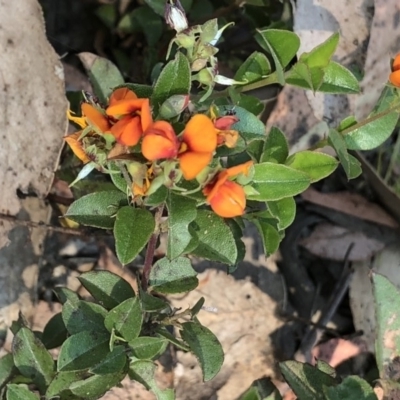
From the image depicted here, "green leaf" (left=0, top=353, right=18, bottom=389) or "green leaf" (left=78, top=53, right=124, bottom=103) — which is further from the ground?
"green leaf" (left=78, top=53, right=124, bottom=103)

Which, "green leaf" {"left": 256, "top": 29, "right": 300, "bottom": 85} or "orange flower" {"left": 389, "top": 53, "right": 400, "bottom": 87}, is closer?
"orange flower" {"left": 389, "top": 53, "right": 400, "bottom": 87}

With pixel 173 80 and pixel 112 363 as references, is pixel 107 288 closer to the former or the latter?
pixel 112 363

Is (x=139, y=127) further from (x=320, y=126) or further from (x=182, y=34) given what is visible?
(x=320, y=126)

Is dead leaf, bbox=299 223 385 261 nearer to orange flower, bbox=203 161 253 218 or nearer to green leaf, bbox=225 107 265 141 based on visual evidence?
green leaf, bbox=225 107 265 141

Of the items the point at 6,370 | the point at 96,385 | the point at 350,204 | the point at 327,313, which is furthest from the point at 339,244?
the point at 6,370

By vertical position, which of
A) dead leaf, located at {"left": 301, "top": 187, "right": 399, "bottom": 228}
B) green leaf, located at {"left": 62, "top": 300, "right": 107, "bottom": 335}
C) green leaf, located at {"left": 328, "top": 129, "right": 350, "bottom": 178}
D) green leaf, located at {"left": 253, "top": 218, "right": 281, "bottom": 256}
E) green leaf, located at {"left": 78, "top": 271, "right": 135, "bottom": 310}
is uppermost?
green leaf, located at {"left": 328, "top": 129, "right": 350, "bottom": 178}

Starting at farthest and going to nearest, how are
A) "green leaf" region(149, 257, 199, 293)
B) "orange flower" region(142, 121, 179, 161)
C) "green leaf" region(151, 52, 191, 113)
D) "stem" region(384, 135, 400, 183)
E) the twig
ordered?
"stem" region(384, 135, 400, 183)
the twig
"green leaf" region(149, 257, 199, 293)
"green leaf" region(151, 52, 191, 113)
"orange flower" region(142, 121, 179, 161)

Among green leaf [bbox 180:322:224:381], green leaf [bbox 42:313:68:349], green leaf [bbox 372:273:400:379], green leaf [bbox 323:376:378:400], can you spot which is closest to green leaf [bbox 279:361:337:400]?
green leaf [bbox 323:376:378:400]
